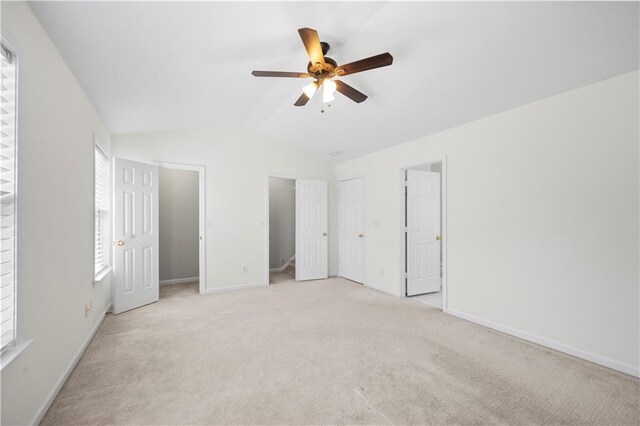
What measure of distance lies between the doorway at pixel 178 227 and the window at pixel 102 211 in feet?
5.90

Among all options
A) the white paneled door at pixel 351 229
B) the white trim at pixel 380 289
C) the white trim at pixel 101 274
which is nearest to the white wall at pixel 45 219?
the white trim at pixel 101 274

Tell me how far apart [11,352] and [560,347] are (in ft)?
13.6

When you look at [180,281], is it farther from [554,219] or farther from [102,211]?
[554,219]

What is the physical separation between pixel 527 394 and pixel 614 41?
8.75ft

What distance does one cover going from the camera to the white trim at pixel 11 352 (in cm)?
140

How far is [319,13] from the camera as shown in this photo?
2121 mm

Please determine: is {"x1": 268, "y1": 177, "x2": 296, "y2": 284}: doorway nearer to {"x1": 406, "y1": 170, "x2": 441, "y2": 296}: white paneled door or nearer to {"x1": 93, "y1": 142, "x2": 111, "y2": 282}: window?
{"x1": 406, "y1": 170, "x2": 441, "y2": 296}: white paneled door

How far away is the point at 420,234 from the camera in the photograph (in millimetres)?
4715

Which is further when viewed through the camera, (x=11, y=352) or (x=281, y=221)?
(x=281, y=221)

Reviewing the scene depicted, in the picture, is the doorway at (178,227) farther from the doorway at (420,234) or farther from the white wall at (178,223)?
the doorway at (420,234)

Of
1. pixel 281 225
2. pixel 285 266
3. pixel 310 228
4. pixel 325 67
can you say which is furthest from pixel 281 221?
pixel 325 67

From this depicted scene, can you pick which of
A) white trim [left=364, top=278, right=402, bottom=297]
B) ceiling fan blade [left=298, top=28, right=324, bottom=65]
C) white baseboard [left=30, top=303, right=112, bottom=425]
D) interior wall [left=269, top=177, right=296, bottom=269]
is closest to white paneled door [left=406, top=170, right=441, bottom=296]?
white trim [left=364, top=278, right=402, bottom=297]

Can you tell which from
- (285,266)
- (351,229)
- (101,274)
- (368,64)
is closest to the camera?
(368,64)

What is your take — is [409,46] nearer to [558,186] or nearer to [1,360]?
[558,186]
